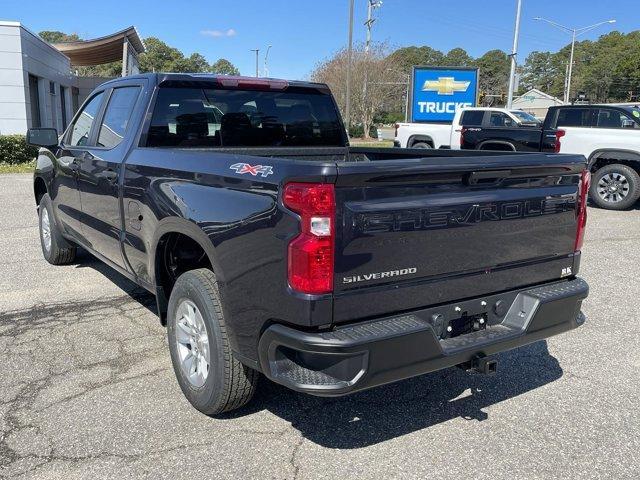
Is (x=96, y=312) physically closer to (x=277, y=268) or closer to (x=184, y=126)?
(x=184, y=126)

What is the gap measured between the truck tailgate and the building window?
22.4 metres

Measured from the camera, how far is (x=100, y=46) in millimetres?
32000

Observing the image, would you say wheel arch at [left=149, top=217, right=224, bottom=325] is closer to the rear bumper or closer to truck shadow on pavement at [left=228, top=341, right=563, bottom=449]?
A: the rear bumper

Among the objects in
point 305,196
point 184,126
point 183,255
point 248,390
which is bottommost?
point 248,390

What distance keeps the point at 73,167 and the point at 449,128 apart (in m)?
13.8

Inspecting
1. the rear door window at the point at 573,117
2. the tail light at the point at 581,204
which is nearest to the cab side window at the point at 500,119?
the rear door window at the point at 573,117

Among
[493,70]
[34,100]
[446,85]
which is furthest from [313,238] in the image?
[493,70]

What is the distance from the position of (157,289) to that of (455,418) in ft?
6.62

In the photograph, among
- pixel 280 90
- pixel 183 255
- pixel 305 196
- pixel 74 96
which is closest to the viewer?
pixel 305 196

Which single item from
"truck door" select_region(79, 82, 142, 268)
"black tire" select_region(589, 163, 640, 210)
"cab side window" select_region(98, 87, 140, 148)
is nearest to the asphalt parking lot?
"truck door" select_region(79, 82, 142, 268)

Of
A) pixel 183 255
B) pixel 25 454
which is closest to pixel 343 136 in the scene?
pixel 183 255

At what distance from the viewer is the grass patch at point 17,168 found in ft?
55.4

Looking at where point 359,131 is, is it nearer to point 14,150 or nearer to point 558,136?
point 14,150

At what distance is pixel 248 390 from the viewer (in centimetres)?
313
